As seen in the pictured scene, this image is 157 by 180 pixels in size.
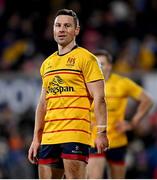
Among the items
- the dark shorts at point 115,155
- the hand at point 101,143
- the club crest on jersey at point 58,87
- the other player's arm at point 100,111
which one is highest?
the club crest on jersey at point 58,87

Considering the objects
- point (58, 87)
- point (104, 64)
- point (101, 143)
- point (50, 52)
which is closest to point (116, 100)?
point (104, 64)

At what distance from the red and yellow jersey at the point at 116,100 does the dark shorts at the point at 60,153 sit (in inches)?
116

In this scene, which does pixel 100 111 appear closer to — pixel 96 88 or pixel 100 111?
pixel 100 111

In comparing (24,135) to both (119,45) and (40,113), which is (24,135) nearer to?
(119,45)

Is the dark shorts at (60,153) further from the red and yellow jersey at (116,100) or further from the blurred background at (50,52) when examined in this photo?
the blurred background at (50,52)

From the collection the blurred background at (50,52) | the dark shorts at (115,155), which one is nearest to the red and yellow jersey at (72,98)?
the dark shorts at (115,155)

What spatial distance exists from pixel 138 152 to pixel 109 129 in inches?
200

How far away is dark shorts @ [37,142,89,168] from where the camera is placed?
7.59 meters

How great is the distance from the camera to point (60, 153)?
7.72 metres

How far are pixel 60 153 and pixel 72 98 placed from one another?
1.81 feet

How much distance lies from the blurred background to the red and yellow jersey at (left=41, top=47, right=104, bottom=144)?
6.08m

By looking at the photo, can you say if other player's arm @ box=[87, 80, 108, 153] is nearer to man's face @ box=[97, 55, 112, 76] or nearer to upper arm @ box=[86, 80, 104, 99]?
upper arm @ box=[86, 80, 104, 99]

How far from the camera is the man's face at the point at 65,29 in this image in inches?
306

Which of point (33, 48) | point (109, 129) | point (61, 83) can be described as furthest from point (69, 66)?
point (33, 48)
